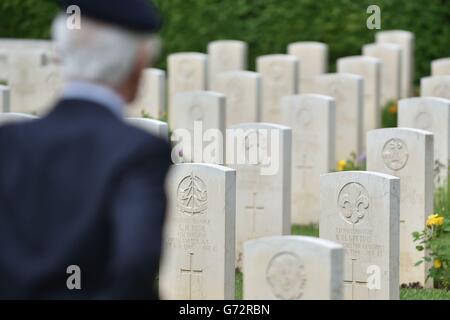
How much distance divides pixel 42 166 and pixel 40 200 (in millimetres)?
71

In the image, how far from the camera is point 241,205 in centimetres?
893

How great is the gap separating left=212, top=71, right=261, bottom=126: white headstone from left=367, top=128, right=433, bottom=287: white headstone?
4.08 metres

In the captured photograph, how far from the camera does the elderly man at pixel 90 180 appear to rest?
8.91ft

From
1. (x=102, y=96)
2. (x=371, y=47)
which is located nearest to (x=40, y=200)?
(x=102, y=96)

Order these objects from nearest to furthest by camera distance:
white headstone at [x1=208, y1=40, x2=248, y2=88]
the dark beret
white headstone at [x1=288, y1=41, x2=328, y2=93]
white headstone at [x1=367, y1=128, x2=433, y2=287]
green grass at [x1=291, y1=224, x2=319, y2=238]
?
1. the dark beret
2. white headstone at [x1=367, y1=128, x2=433, y2=287]
3. green grass at [x1=291, y1=224, x2=319, y2=238]
4. white headstone at [x1=288, y1=41, x2=328, y2=93]
5. white headstone at [x1=208, y1=40, x2=248, y2=88]

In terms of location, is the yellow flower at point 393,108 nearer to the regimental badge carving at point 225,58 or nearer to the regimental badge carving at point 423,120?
the regimental badge carving at point 225,58

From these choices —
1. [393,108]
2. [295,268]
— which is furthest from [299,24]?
[295,268]

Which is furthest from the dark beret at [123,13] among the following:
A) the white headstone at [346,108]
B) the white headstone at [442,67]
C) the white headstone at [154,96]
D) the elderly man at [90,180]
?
the white headstone at [442,67]

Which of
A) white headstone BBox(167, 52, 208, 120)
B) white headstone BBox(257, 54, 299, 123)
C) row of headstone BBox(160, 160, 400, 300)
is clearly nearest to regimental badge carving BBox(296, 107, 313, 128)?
white headstone BBox(257, 54, 299, 123)

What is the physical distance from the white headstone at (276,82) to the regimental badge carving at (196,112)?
260 centimetres

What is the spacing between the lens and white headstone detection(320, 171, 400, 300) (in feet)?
23.7

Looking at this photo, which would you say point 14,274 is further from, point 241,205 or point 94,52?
point 241,205
